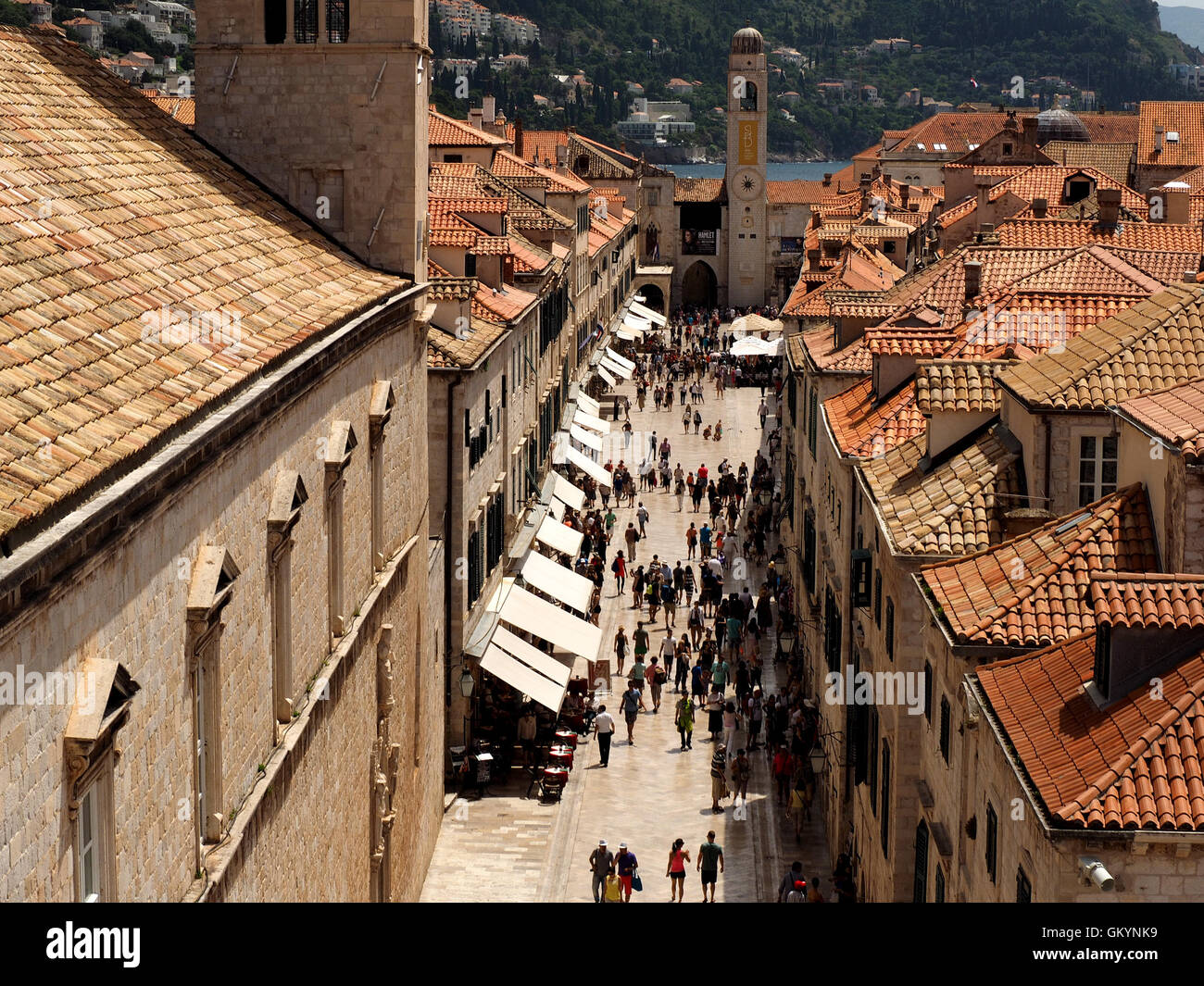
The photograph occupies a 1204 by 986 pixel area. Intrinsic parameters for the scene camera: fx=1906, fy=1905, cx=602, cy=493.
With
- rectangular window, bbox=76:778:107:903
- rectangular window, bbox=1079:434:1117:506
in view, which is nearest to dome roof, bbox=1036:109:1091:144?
rectangular window, bbox=1079:434:1117:506

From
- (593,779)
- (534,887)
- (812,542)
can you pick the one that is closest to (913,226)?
(812,542)

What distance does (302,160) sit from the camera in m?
25.3

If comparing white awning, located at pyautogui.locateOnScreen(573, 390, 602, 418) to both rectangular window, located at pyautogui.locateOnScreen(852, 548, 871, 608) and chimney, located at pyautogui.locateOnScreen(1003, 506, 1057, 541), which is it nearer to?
rectangular window, located at pyautogui.locateOnScreen(852, 548, 871, 608)

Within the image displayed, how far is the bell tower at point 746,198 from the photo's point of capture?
397 feet

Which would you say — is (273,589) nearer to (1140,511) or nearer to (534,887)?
(1140,511)

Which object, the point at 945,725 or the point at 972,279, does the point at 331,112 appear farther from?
the point at 972,279

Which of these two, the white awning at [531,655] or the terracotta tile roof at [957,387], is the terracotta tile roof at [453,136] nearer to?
the white awning at [531,655]

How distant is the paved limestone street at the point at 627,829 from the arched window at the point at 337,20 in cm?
1232

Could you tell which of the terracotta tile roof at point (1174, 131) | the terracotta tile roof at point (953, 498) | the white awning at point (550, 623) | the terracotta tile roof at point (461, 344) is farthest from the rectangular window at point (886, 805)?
the terracotta tile roof at point (1174, 131)

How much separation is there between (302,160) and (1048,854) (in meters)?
15.1

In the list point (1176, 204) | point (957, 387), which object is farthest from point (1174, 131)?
point (957, 387)

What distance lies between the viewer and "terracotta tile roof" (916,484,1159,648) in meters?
18.4

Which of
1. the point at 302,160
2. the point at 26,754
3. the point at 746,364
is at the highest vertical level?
the point at 302,160

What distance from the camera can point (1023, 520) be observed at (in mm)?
22516
